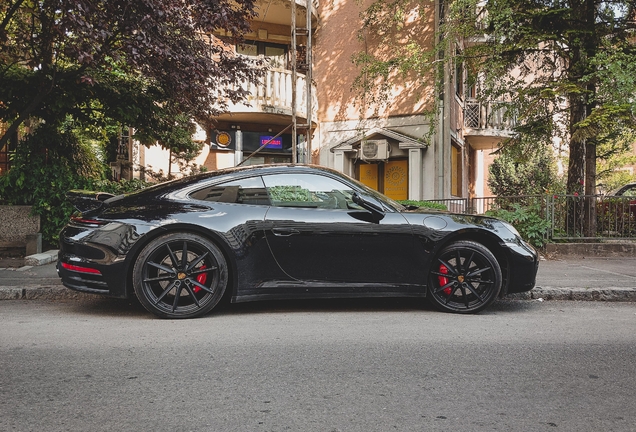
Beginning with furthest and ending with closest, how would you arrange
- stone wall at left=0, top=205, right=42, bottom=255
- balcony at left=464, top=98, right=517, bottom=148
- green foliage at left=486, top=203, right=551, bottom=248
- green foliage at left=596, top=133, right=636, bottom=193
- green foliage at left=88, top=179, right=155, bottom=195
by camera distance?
balcony at left=464, top=98, right=517, bottom=148
green foliage at left=596, top=133, right=636, bottom=193
green foliage at left=486, top=203, right=551, bottom=248
green foliage at left=88, top=179, right=155, bottom=195
stone wall at left=0, top=205, right=42, bottom=255

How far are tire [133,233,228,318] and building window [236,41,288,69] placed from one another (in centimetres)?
1397

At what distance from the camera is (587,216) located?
10727 millimetres

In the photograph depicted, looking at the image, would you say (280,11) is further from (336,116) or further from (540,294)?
(540,294)

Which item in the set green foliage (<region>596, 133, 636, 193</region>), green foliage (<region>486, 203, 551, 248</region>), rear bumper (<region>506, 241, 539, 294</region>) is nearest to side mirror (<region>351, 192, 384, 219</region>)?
rear bumper (<region>506, 241, 539, 294</region>)

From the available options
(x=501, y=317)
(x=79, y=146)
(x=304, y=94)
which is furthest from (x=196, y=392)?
(x=304, y=94)

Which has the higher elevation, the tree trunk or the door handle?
the tree trunk

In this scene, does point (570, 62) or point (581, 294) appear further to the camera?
point (570, 62)

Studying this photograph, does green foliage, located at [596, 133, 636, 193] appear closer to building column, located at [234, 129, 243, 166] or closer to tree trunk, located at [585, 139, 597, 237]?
tree trunk, located at [585, 139, 597, 237]

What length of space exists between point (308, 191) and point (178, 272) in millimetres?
1478

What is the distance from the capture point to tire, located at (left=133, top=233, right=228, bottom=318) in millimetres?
4930

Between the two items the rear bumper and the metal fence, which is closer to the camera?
the rear bumper

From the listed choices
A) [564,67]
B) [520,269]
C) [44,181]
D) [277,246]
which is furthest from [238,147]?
[520,269]

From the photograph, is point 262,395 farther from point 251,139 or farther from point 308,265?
point 251,139

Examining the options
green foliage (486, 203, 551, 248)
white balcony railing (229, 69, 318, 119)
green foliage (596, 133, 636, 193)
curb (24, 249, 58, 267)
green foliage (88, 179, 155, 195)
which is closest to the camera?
curb (24, 249, 58, 267)
